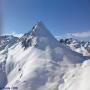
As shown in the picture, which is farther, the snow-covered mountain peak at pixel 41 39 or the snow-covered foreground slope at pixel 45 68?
the snow-covered mountain peak at pixel 41 39

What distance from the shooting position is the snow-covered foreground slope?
250 ft

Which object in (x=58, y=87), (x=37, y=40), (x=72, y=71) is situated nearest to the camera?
(x=58, y=87)

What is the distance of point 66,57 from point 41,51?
1532 cm

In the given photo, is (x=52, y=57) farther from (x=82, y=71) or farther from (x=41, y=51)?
(x=82, y=71)

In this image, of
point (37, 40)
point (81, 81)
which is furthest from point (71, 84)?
point (37, 40)

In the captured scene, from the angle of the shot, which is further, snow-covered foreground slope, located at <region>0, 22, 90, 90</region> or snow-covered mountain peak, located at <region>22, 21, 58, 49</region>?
snow-covered mountain peak, located at <region>22, 21, 58, 49</region>

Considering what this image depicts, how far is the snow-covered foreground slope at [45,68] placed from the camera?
76100 mm

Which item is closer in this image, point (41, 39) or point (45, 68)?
point (45, 68)

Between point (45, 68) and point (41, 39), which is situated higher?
point (41, 39)

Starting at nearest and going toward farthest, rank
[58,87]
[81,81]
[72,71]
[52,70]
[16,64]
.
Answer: [81,81] < [58,87] < [72,71] < [52,70] < [16,64]

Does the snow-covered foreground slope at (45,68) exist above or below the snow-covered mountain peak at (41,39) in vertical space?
below

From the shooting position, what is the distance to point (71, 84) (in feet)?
235

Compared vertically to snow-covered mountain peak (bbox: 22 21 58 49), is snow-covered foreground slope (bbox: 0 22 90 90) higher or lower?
lower

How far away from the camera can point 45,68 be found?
3659 inches
